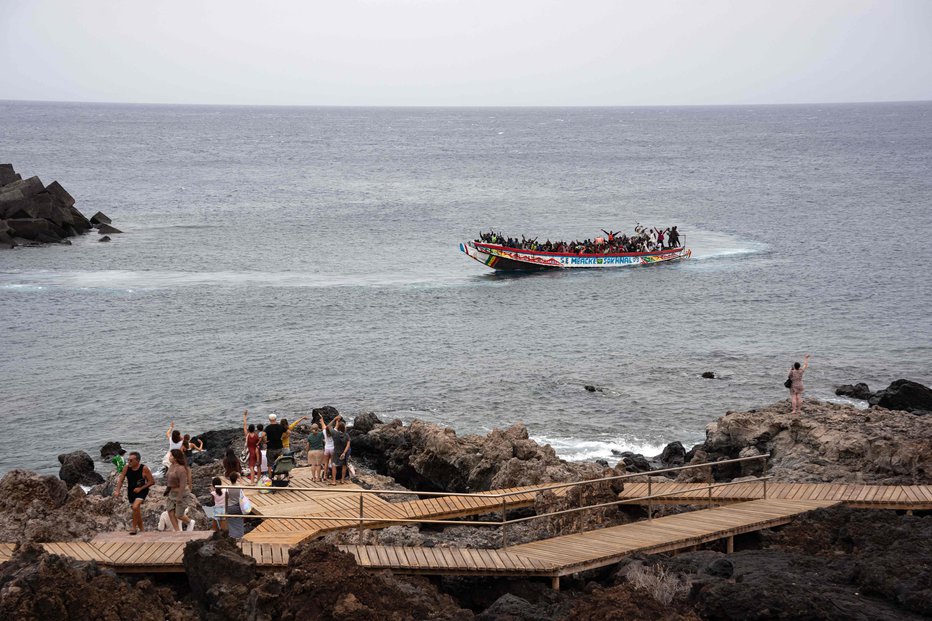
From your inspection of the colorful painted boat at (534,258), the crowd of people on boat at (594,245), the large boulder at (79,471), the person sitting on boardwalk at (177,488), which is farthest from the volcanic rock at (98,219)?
the person sitting on boardwalk at (177,488)

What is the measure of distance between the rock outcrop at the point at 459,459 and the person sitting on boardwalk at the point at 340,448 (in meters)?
3.18

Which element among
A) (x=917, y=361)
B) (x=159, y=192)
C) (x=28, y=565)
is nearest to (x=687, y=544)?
(x=28, y=565)

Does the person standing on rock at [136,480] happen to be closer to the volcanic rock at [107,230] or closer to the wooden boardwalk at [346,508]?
the wooden boardwalk at [346,508]

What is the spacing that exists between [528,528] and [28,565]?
758 cm

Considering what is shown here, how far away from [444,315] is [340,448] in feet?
102

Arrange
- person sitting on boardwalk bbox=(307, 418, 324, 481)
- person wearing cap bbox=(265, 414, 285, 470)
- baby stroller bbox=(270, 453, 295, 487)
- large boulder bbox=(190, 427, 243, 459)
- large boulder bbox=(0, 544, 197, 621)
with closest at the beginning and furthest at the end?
large boulder bbox=(0, 544, 197, 621), baby stroller bbox=(270, 453, 295, 487), person sitting on boardwalk bbox=(307, 418, 324, 481), person wearing cap bbox=(265, 414, 285, 470), large boulder bbox=(190, 427, 243, 459)

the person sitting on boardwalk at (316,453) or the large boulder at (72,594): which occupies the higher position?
the large boulder at (72,594)

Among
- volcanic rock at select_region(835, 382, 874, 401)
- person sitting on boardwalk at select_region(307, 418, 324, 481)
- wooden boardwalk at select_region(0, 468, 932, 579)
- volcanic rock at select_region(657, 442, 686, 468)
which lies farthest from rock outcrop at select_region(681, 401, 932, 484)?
volcanic rock at select_region(835, 382, 874, 401)

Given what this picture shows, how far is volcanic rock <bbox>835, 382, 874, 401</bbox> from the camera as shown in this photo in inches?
1359

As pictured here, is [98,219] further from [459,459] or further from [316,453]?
A: [316,453]

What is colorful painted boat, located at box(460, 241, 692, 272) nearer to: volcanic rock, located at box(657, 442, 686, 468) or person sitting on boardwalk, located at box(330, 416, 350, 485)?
volcanic rock, located at box(657, 442, 686, 468)

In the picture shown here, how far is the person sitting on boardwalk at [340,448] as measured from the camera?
63.0ft

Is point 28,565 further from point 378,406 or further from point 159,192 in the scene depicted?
point 159,192

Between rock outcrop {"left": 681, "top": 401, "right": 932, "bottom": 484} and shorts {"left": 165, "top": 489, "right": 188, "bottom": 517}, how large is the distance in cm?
1035
